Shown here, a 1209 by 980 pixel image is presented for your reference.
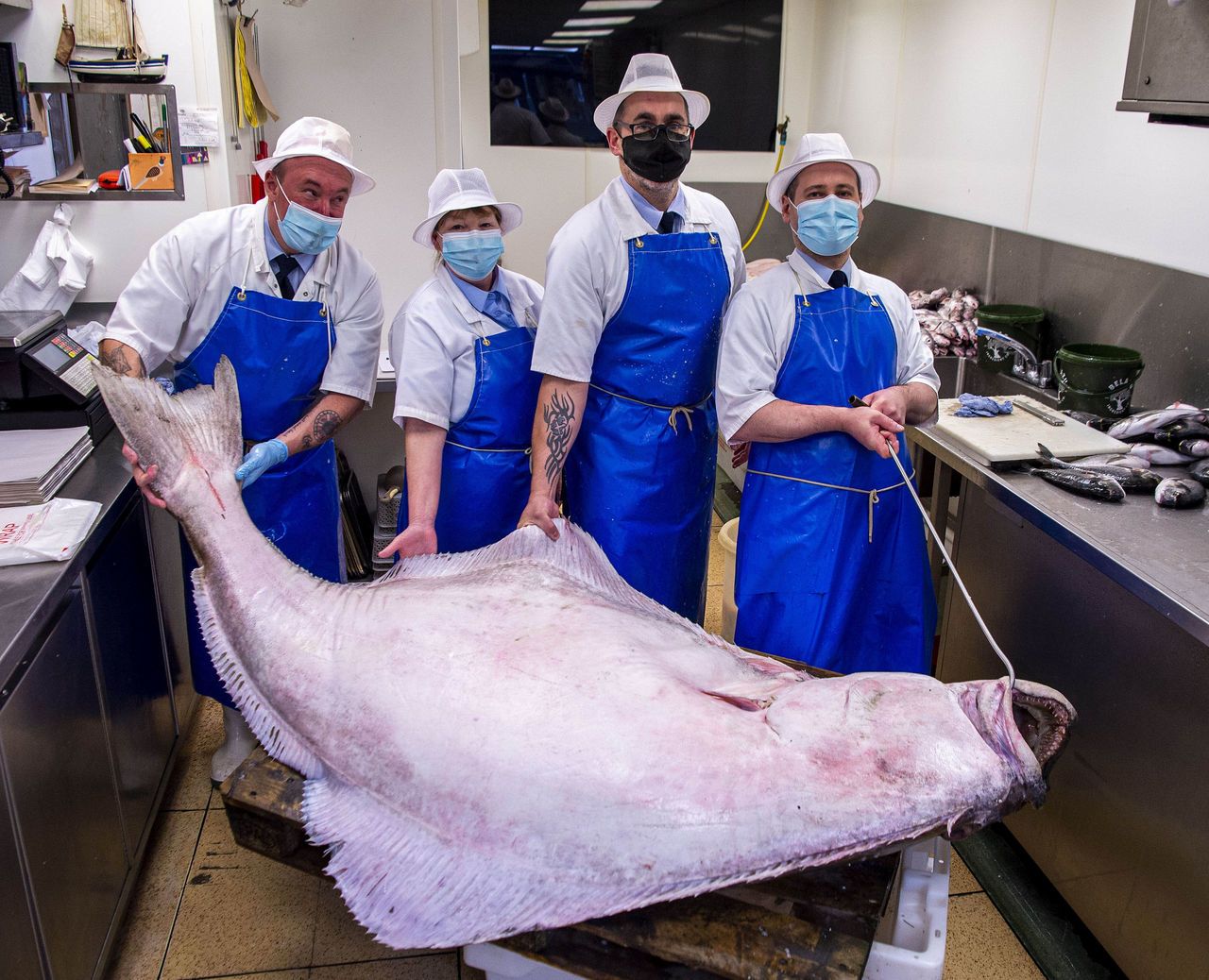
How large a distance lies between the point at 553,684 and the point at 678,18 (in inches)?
218

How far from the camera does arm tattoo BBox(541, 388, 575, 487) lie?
259cm

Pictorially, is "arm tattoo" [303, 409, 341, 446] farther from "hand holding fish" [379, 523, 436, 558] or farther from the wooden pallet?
the wooden pallet

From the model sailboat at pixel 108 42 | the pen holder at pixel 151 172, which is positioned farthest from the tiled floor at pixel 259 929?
the model sailboat at pixel 108 42

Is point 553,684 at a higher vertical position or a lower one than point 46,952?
higher

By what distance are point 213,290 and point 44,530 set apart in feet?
2.60

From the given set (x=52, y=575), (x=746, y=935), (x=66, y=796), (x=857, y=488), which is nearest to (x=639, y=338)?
(x=857, y=488)

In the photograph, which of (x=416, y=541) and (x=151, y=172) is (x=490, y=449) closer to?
(x=416, y=541)

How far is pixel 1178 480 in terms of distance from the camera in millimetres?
2506

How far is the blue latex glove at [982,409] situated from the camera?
121 inches

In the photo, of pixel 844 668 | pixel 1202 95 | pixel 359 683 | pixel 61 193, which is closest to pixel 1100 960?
pixel 844 668

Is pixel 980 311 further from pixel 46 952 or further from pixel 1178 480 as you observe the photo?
pixel 46 952

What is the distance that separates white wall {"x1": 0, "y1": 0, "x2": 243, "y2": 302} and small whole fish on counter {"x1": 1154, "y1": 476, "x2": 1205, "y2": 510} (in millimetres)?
3288

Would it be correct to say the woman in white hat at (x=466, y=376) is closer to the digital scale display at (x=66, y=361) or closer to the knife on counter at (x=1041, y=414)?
the digital scale display at (x=66, y=361)

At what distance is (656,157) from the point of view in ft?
8.51
